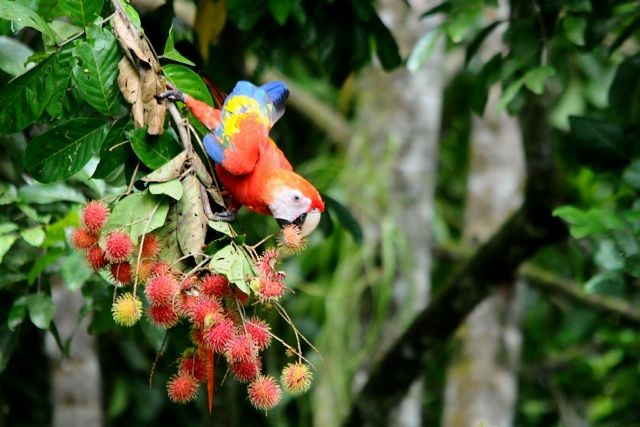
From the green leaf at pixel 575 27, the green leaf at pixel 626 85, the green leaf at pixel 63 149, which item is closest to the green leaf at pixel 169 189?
the green leaf at pixel 63 149

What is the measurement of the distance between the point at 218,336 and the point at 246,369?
0.25 ft

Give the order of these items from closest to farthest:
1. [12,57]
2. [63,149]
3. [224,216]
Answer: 1. [224,216]
2. [63,149]
3. [12,57]

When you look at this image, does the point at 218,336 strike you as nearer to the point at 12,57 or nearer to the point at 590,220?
the point at 12,57

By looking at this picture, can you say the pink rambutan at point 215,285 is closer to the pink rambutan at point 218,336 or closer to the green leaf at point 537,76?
the pink rambutan at point 218,336

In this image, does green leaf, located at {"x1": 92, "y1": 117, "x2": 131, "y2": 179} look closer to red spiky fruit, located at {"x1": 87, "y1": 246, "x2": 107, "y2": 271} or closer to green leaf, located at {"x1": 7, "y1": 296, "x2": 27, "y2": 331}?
red spiky fruit, located at {"x1": 87, "y1": 246, "x2": 107, "y2": 271}

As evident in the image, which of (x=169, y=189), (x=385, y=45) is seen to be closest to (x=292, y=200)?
(x=169, y=189)

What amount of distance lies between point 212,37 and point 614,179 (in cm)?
110

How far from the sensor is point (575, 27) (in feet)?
7.91

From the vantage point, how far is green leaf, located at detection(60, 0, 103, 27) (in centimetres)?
175

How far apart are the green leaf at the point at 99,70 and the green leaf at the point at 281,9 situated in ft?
2.20

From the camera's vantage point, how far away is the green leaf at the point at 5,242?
88.4 inches

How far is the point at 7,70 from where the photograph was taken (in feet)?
6.65

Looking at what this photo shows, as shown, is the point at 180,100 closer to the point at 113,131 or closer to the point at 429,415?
the point at 113,131

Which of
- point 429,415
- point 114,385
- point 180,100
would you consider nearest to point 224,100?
point 180,100
